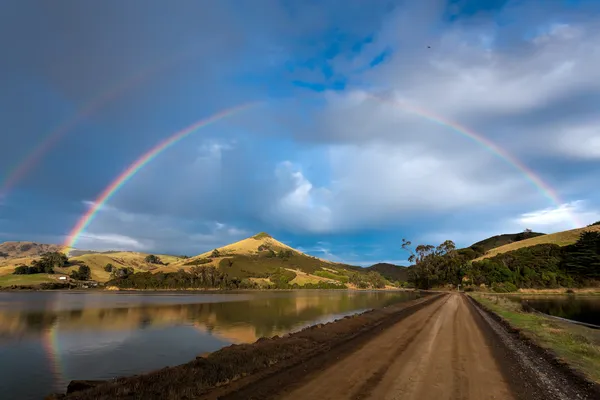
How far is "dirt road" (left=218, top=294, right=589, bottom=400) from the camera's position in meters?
12.0

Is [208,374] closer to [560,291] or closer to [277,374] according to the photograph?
[277,374]

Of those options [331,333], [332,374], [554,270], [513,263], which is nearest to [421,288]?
[513,263]

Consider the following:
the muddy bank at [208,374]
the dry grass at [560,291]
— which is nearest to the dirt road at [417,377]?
the muddy bank at [208,374]

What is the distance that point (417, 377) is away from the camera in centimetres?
1392

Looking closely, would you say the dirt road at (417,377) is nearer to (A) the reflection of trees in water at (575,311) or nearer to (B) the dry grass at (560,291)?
(A) the reflection of trees in water at (575,311)

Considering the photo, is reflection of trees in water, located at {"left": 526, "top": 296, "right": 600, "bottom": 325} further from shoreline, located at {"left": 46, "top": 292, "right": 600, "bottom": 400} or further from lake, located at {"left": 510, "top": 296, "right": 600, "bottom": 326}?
shoreline, located at {"left": 46, "top": 292, "right": 600, "bottom": 400}

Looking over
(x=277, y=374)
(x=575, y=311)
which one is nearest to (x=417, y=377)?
(x=277, y=374)

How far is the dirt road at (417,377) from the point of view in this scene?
12.0m

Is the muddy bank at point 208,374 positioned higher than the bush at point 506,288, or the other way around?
the muddy bank at point 208,374

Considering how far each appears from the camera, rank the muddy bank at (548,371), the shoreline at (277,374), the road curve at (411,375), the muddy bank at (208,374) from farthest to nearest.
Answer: the muddy bank at (208,374) → the shoreline at (277,374) → the muddy bank at (548,371) → the road curve at (411,375)

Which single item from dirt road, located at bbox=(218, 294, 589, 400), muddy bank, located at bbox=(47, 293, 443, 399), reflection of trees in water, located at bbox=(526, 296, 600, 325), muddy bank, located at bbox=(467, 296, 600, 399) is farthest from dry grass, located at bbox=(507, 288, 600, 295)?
muddy bank, located at bbox=(47, 293, 443, 399)

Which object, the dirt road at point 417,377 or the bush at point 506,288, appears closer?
the dirt road at point 417,377

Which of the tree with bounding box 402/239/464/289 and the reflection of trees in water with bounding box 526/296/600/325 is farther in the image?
the tree with bounding box 402/239/464/289

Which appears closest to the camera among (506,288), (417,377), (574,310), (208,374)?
(417,377)
